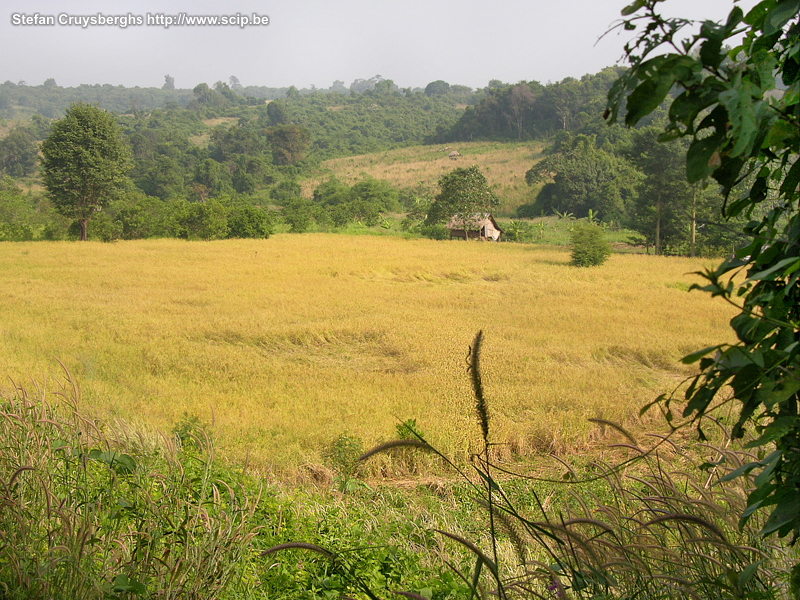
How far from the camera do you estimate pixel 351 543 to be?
3145 millimetres

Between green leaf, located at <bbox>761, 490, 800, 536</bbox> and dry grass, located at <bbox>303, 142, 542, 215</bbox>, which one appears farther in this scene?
dry grass, located at <bbox>303, 142, 542, 215</bbox>

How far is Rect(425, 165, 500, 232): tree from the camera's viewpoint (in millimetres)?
33031

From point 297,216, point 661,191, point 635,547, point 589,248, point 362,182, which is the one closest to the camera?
point 635,547

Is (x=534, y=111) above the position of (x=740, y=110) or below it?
above

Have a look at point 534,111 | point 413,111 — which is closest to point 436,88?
point 413,111

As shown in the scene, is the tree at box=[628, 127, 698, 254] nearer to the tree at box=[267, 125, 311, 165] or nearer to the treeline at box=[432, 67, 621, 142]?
the treeline at box=[432, 67, 621, 142]

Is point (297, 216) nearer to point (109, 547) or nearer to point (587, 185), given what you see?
point (587, 185)

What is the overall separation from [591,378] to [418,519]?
5.82 meters

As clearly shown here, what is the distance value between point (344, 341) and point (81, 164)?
22.4 meters

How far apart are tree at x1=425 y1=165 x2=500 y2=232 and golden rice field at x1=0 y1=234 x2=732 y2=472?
11307 millimetres

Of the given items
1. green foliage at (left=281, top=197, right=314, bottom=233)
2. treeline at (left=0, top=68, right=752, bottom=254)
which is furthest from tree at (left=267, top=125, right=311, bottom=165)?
green foliage at (left=281, top=197, right=314, bottom=233)

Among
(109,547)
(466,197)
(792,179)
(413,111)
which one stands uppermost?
(413,111)

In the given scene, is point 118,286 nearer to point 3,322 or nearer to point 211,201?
point 3,322

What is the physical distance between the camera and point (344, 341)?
39.4 feet
